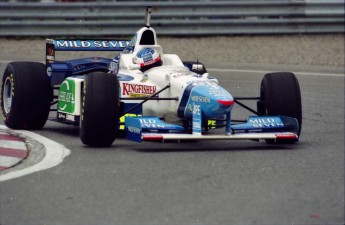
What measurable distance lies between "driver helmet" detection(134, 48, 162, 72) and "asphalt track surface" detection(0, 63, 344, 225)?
3.42 ft

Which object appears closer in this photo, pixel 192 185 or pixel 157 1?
pixel 192 185

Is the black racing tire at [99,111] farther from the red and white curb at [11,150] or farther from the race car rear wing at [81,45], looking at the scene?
the race car rear wing at [81,45]

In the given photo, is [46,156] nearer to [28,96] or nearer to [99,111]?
[99,111]

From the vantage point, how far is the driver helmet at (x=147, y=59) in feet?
38.1

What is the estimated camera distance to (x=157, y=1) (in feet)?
69.0

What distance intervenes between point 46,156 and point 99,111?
0.70 meters

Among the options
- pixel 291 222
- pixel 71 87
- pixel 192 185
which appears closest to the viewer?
pixel 291 222

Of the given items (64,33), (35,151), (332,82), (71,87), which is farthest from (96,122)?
(64,33)

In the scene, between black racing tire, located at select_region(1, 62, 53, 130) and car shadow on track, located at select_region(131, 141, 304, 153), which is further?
black racing tire, located at select_region(1, 62, 53, 130)

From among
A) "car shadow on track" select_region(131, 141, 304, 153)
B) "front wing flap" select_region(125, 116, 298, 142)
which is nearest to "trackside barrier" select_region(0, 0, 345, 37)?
"car shadow on track" select_region(131, 141, 304, 153)

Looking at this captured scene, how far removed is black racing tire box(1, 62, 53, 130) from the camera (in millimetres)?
11609

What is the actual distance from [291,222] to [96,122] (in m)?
3.40

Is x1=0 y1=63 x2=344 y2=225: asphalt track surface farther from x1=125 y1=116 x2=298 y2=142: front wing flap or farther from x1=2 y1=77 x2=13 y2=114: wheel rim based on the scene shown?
x1=2 y1=77 x2=13 y2=114: wheel rim

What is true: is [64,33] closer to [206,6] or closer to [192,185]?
[206,6]
